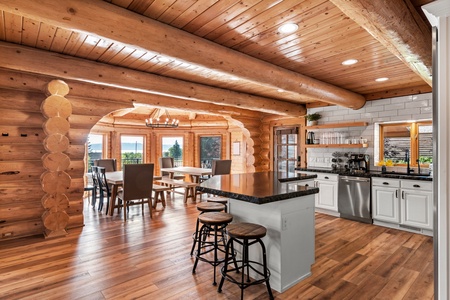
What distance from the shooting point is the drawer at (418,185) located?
3.83 m

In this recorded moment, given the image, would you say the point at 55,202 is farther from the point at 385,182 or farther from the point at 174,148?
the point at 174,148

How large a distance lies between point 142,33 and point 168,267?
2453mm

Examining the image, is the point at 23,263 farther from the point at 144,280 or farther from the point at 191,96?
the point at 191,96

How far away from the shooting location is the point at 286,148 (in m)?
7.27

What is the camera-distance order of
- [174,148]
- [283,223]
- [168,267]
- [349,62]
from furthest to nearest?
[174,148], [349,62], [168,267], [283,223]

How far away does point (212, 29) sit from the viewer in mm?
2529

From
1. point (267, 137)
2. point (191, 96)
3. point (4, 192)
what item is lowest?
point (4, 192)

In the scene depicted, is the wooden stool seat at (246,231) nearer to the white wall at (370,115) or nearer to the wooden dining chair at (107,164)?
the white wall at (370,115)

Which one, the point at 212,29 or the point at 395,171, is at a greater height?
the point at 212,29

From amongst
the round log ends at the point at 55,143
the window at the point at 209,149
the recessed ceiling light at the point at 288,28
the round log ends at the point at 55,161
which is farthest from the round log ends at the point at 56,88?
the window at the point at 209,149

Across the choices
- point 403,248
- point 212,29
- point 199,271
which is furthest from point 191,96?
point 403,248

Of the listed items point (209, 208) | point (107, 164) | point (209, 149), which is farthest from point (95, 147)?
point (209, 208)

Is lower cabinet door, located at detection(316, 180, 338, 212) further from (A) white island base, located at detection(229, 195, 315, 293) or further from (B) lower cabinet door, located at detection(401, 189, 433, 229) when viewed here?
(A) white island base, located at detection(229, 195, 315, 293)

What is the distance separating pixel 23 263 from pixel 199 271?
6.78ft
